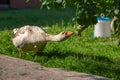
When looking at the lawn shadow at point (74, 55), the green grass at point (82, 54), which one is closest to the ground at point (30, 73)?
the green grass at point (82, 54)

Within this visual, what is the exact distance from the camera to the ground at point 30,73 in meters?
5.44

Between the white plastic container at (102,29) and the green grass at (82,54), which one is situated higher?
the white plastic container at (102,29)

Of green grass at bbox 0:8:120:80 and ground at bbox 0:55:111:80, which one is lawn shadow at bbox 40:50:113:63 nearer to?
green grass at bbox 0:8:120:80

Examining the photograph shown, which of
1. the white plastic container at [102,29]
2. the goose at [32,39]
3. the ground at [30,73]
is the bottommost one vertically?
the ground at [30,73]

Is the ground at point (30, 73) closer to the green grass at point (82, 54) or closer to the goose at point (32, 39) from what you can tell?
the green grass at point (82, 54)

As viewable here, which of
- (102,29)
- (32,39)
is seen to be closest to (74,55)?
(32,39)

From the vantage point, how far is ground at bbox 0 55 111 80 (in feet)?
17.8

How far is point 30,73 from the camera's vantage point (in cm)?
563

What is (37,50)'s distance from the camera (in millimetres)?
7176

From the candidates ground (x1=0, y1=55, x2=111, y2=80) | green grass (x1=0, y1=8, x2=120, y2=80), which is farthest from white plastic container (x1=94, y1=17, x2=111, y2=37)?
ground (x1=0, y1=55, x2=111, y2=80)

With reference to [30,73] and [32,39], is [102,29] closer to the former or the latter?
[32,39]

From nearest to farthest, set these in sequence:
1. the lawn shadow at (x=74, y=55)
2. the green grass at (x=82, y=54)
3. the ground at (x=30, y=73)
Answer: the ground at (x=30, y=73) < the green grass at (x=82, y=54) < the lawn shadow at (x=74, y=55)

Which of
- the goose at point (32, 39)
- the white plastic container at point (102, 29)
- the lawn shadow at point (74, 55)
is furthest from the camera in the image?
the white plastic container at point (102, 29)

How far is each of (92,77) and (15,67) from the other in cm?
109
